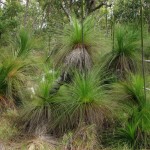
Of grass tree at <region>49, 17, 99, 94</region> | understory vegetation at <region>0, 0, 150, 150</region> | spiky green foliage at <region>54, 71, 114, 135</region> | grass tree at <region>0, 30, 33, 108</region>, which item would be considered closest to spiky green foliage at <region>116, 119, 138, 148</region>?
understory vegetation at <region>0, 0, 150, 150</region>

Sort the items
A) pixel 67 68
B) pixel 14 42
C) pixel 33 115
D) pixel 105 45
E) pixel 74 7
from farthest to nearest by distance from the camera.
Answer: pixel 74 7
pixel 14 42
pixel 105 45
pixel 67 68
pixel 33 115

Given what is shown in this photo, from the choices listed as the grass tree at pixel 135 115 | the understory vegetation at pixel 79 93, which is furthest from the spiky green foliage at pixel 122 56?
the grass tree at pixel 135 115

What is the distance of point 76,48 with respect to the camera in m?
3.39

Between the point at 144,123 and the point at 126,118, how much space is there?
0.74ft

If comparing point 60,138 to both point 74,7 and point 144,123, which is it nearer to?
point 144,123

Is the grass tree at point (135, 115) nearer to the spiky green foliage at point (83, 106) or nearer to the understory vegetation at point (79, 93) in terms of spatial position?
the understory vegetation at point (79, 93)

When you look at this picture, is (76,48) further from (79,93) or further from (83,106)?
(83,106)

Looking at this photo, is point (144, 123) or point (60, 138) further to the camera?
point (60, 138)

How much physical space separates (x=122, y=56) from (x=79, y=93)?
92 centimetres

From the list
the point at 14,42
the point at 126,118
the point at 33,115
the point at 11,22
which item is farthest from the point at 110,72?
the point at 11,22

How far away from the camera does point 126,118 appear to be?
2.79 m

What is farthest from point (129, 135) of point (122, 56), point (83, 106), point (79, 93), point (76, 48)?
point (76, 48)

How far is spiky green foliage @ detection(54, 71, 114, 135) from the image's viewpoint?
282 cm

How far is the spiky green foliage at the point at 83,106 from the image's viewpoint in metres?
2.82
